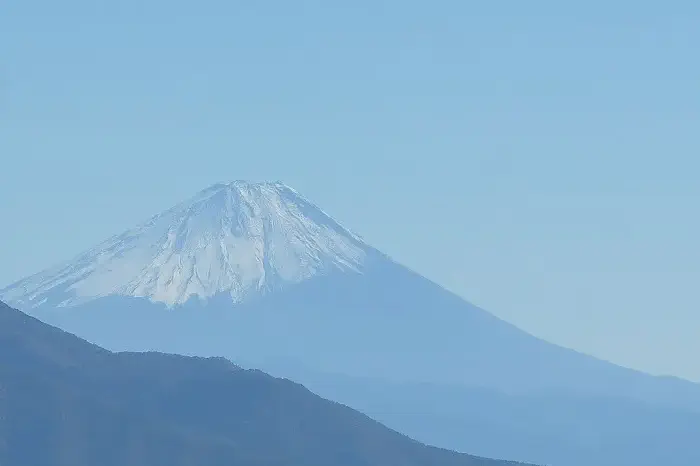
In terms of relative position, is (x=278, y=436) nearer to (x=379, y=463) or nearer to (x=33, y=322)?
(x=379, y=463)

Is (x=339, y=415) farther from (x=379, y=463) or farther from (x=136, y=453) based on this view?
(x=136, y=453)

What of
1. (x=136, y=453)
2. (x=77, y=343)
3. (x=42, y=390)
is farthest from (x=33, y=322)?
(x=136, y=453)

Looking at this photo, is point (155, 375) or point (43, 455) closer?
point (43, 455)

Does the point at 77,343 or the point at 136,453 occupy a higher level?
the point at 77,343

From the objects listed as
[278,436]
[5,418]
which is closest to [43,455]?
[5,418]

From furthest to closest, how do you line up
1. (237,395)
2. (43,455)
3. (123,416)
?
(237,395), (123,416), (43,455)

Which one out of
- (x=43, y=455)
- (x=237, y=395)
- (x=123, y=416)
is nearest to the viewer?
(x=43, y=455)
